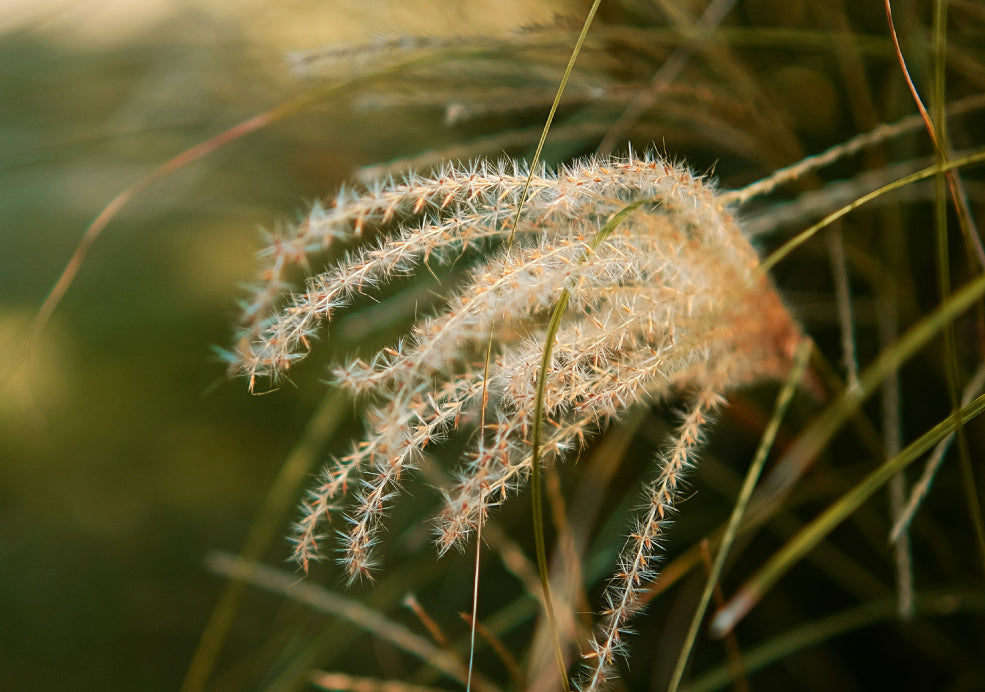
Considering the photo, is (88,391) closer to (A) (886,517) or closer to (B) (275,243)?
(B) (275,243)

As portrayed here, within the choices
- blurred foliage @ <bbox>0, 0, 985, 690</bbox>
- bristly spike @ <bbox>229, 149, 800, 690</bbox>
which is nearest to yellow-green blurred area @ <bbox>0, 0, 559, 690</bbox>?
blurred foliage @ <bbox>0, 0, 985, 690</bbox>

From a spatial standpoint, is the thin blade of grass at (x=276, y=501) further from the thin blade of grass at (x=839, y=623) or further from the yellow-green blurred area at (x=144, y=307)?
the thin blade of grass at (x=839, y=623)

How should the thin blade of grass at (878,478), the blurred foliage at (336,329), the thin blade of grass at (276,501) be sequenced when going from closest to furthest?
the thin blade of grass at (878,478), the thin blade of grass at (276,501), the blurred foliage at (336,329)

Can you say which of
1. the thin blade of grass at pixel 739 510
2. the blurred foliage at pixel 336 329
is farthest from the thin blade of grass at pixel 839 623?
the thin blade of grass at pixel 739 510

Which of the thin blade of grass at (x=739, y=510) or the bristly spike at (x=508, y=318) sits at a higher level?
the bristly spike at (x=508, y=318)

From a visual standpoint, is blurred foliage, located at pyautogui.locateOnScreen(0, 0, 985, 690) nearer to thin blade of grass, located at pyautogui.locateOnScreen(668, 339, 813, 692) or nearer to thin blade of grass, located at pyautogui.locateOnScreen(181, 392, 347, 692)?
thin blade of grass, located at pyautogui.locateOnScreen(181, 392, 347, 692)


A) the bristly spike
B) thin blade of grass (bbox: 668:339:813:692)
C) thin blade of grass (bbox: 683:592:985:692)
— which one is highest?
the bristly spike

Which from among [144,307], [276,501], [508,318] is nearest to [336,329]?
[276,501]

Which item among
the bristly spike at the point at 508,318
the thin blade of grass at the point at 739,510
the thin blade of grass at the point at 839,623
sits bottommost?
the thin blade of grass at the point at 839,623

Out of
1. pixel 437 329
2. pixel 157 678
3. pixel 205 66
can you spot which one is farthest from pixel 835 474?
pixel 205 66
